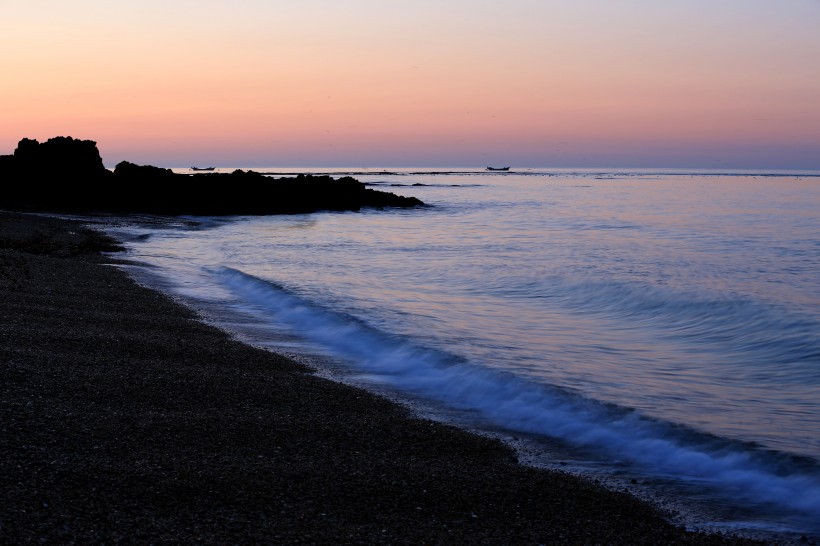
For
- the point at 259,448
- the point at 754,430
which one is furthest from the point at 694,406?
the point at 259,448

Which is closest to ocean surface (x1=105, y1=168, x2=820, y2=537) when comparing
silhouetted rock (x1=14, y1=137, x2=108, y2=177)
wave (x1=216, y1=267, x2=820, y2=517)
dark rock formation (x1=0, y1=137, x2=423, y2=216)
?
wave (x1=216, y1=267, x2=820, y2=517)

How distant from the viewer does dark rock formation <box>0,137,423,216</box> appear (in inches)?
1677

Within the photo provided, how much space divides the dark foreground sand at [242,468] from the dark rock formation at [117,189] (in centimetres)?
3634

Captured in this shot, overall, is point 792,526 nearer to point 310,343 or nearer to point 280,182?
point 310,343

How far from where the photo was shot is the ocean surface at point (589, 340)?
224 inches

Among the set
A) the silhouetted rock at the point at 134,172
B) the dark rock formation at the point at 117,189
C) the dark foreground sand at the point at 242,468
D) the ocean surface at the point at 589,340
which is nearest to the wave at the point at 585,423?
the ocean surface at the point at 589,340

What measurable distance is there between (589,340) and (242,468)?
23.3 ft

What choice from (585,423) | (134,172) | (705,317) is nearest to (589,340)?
(705,317)

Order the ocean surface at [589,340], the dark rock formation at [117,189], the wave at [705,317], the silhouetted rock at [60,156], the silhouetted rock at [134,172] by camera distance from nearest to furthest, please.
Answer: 1. the ocean surface at [589,340]
2. the wave at [705,317]
3. the dark rock formation at [117,189]
4. the silhouetted rock at [60,156]
5. the silhouetted rock at [134,172]

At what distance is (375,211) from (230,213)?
9.98 m

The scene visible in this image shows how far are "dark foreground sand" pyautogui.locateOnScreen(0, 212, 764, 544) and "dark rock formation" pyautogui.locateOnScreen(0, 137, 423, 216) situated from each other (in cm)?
3634

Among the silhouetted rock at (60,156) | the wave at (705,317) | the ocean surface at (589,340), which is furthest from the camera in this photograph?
the silhouetted rock at (60,156)

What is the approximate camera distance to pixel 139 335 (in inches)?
343

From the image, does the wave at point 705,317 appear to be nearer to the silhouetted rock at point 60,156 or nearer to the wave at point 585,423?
the wave at point 585,423
